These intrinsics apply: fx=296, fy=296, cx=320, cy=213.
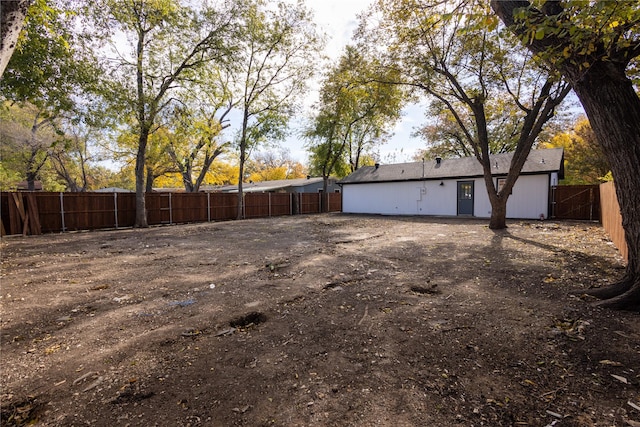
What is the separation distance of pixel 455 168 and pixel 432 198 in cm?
228

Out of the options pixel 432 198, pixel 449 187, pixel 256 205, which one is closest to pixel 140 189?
pixel 256 205

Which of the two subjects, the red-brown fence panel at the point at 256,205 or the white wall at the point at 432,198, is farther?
the red-brown fence panel at the point at 256,205

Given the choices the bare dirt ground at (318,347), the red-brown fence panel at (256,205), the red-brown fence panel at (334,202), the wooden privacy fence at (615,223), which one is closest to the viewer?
the bare dirt ground at (318,347)

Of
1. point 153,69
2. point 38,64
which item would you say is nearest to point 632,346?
point 38,64

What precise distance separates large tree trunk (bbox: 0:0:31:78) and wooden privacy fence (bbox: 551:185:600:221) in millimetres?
18743

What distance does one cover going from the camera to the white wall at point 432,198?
14898mm

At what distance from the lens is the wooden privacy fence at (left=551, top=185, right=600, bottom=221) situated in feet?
45.9

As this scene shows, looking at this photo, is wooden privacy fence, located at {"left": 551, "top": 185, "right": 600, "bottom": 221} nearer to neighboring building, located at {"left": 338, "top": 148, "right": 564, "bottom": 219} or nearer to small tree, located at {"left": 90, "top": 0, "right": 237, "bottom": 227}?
neighboring building, located at {"left": 338, "top": 148, "right": 564, "bottom": 219}

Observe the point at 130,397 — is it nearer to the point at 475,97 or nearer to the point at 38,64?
the point at 38,64

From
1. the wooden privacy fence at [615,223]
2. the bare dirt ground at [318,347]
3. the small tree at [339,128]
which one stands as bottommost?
the bare dirt ground at [318,347]

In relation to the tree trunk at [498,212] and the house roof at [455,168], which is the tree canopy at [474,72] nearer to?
the tree trunk at [498,212]

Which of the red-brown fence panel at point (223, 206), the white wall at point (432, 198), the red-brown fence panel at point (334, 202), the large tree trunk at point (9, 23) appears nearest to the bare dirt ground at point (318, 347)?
the large tree trunk at point (9, 23)

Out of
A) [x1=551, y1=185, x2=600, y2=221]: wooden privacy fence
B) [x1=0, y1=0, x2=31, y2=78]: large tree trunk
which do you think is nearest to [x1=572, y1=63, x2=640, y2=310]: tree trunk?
[x1=0, y1=0, x2=31, y2=78]: large tree trunk

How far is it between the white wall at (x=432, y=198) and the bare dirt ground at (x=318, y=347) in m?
10.9
